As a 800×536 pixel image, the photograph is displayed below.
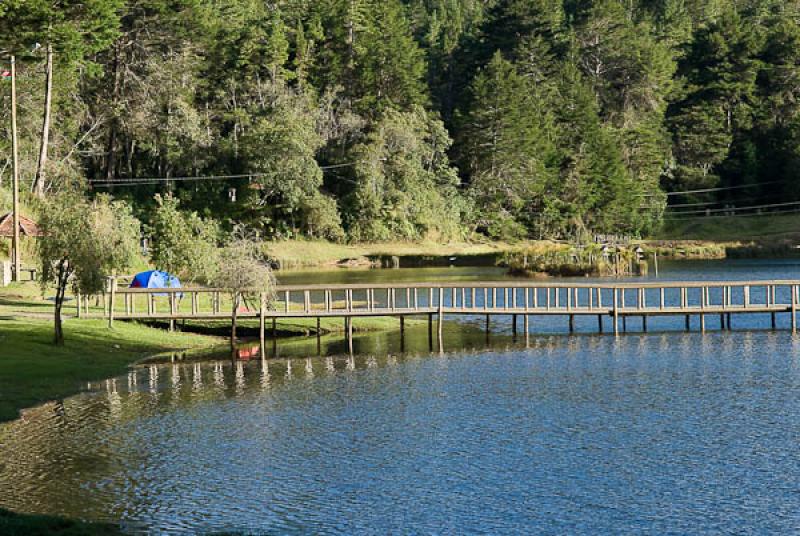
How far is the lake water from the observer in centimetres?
2462

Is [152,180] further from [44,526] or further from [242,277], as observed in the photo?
[44,526]

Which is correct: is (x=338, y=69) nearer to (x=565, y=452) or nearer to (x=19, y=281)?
(x=19, y=281)

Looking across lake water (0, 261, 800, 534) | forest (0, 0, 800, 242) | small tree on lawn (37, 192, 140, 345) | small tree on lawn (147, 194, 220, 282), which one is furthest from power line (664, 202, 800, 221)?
small tree on lawn (37, 192, 140, 345)

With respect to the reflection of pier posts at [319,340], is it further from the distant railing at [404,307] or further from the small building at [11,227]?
the small building at [11,227]

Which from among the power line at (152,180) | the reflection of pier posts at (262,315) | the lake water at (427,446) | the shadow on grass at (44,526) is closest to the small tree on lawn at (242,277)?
the reflection of pier posts at (262,315)

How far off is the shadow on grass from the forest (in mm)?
61046

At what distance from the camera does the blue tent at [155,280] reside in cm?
6160

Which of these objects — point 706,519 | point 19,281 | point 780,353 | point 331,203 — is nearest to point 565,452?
point 706,519

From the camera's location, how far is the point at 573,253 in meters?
99.2

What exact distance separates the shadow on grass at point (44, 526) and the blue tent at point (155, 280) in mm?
39427

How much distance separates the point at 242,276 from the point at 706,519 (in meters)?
29.9

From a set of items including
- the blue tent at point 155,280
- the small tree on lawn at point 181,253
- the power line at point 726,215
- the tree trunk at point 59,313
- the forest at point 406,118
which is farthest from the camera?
the power line at point 726,215

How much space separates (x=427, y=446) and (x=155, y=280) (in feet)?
113

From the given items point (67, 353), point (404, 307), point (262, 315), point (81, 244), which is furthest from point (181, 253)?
point (67, 353)
